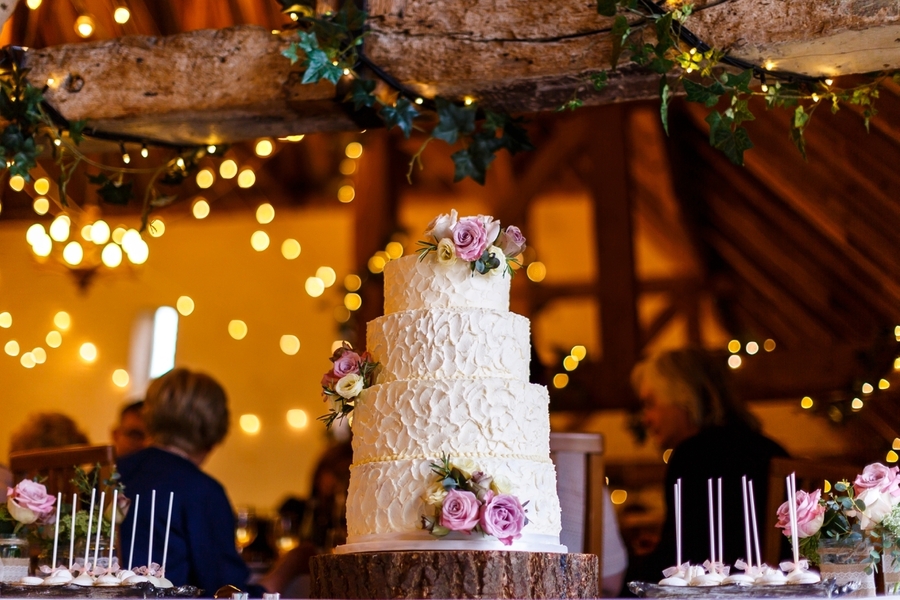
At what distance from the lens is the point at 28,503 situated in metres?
2.85

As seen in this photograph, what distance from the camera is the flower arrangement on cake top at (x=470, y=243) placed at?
97.6 inches

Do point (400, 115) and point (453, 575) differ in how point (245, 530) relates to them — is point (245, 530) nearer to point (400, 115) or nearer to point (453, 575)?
point (400, 115)

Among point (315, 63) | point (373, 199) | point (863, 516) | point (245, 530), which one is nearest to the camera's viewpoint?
point (863, 516)

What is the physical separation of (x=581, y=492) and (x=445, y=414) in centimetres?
148

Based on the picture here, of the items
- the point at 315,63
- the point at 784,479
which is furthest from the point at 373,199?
the point at 784,479

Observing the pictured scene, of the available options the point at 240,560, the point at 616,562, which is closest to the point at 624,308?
the point at 616,562

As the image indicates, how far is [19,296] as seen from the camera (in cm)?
773

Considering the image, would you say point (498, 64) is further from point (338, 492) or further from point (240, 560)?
point (338, 492)

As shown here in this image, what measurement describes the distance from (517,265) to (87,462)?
150 cm

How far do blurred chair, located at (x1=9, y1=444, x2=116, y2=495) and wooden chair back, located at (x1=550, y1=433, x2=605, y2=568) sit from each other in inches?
58.0

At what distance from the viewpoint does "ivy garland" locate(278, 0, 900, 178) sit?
2.81m

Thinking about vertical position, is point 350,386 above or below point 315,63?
below

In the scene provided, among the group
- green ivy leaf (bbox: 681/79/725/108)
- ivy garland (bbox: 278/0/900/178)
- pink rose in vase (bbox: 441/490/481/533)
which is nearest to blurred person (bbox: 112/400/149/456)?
ivy garland (bbox: 278/0/900/178)

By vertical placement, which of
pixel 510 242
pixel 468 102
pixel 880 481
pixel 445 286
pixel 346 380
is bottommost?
pixel 880 481
